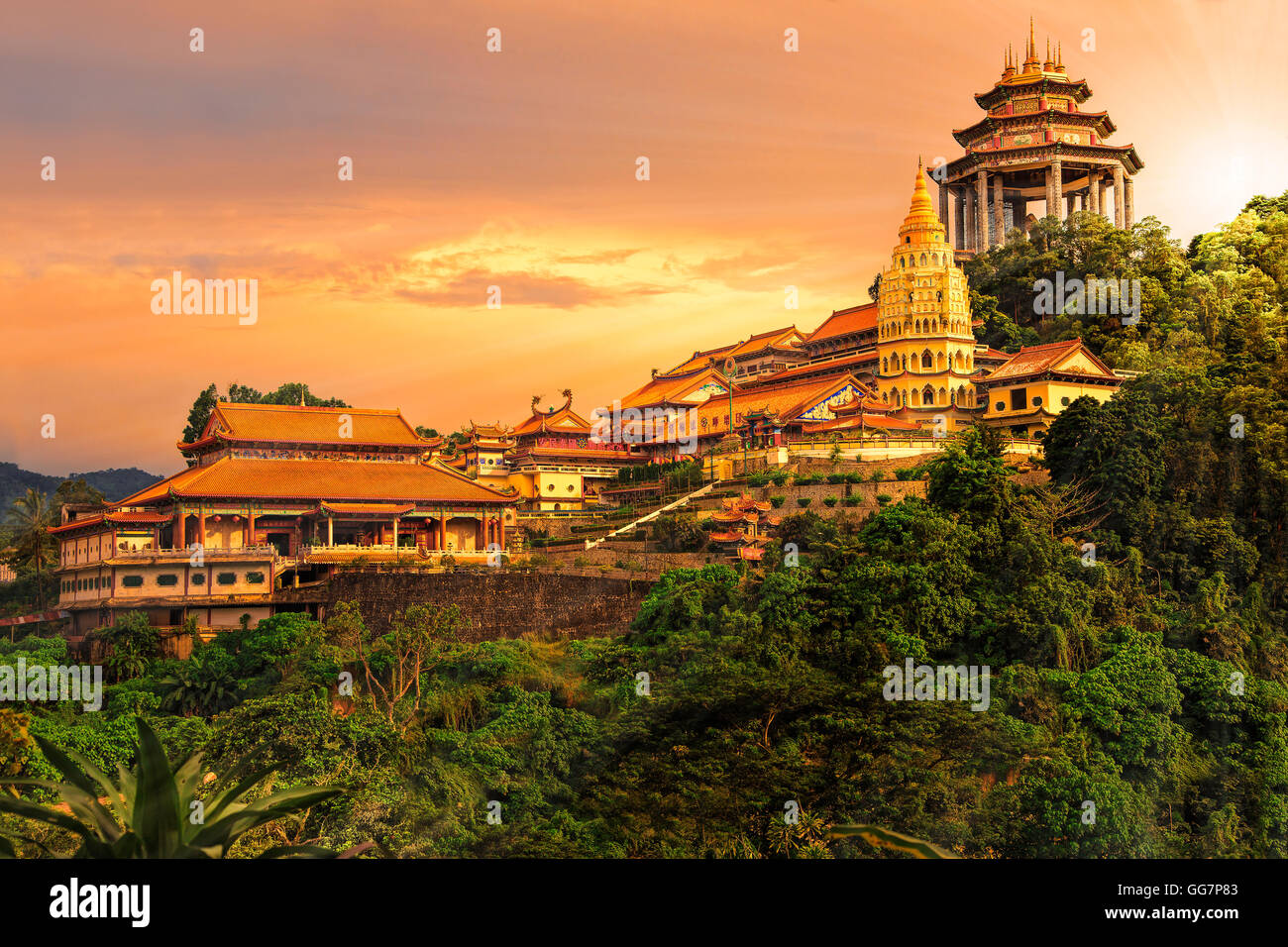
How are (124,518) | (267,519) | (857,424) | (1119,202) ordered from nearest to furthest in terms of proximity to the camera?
(124,518) → (267,519) → (857,424) → (1119,202)

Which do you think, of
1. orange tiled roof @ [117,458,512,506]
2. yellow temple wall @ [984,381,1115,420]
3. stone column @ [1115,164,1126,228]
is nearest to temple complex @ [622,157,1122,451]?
yellow temple wall @ [984,381,1115,420]

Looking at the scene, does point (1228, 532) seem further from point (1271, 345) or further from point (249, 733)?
point (249, 733)

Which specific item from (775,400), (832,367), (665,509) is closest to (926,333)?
(832,367)

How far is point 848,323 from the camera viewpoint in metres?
54.0

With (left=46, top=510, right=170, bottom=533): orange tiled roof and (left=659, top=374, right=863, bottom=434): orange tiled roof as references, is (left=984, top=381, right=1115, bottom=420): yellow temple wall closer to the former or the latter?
(left=659, top=374, right=863, bottom=434): orange tiled roof

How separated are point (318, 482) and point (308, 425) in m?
2.95

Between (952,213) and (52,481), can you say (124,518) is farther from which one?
(52,481)

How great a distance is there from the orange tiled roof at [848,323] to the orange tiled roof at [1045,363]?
7964 mm

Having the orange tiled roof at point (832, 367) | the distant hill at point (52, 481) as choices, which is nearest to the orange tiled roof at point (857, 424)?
the orange tiled roof at point (832, 367)

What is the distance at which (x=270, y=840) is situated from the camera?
757 inches

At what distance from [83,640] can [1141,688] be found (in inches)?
1060

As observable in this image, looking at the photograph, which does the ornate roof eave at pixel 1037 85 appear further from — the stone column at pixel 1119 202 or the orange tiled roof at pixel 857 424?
the orange tiled roof at pixel 857 424

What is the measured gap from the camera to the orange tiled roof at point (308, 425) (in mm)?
41062
